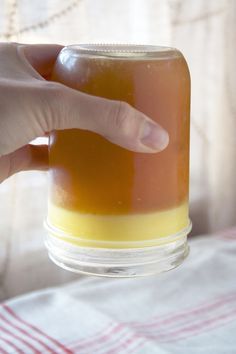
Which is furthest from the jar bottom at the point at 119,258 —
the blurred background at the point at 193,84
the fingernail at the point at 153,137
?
the blurred background at the point at 193,84

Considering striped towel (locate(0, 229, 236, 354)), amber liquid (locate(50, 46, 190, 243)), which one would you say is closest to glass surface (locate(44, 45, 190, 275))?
amber liquid (locate(50, 46, 190, 243))

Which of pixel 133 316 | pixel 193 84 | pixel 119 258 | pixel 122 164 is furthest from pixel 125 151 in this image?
pixel 193 84

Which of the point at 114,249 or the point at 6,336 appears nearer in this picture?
the point at 114,249

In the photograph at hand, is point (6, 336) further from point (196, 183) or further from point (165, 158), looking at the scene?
point (196, 183)

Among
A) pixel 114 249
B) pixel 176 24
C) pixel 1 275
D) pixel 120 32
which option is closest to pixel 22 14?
pixel 120 32

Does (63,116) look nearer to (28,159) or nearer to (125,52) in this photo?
(125,52)

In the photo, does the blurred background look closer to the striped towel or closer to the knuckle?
the striped towel

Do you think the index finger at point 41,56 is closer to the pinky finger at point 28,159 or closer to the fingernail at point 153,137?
the pinky finger at point 28,159
